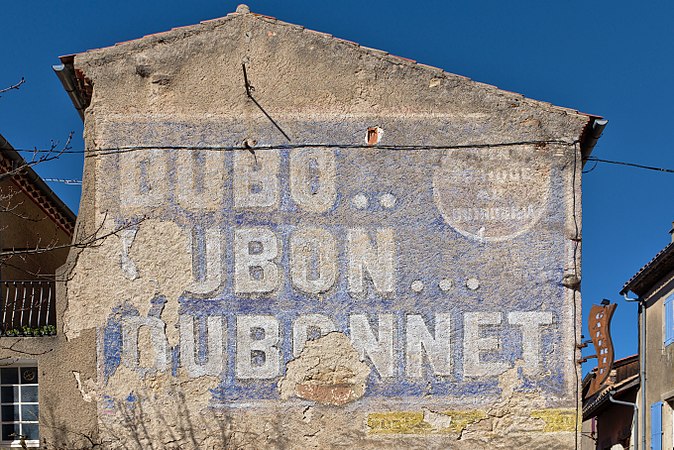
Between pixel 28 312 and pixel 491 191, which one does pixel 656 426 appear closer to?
pixel 491 191

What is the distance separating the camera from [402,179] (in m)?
9.77

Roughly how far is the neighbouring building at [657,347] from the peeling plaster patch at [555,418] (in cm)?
725

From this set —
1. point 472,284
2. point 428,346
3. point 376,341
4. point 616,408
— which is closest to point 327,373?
point 376,341

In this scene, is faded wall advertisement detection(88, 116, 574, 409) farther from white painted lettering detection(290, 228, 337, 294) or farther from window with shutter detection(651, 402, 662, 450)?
window with shutter detection(651, 402, 662, 450)

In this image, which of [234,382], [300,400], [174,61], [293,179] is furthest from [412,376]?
[174,61]

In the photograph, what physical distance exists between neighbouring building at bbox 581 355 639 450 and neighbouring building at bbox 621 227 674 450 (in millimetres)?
707

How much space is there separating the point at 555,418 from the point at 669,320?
8018mm

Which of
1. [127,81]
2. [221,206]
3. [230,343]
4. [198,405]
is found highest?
[127,81]

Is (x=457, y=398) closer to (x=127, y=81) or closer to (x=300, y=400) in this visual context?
(x=300, y=400)

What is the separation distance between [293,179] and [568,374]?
4.03 metres

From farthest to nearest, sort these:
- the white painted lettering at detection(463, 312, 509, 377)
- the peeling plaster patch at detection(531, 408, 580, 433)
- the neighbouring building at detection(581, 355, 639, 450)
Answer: the neighbouring building at detection(581, 355, 639, 450) < the white painted lettering at detection(463, 312, 509, 377) < the peeling plaster patch at detection(531, 408, 580, 433)

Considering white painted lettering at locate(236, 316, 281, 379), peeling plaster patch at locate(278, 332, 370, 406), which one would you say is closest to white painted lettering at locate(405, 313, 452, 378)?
peeling plaster patch at locate(278, 332, 370, 406)

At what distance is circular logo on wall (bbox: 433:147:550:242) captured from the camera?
9664 millimetres

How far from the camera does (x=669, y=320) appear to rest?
16.2 meters
